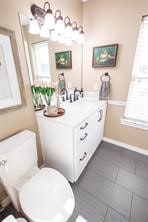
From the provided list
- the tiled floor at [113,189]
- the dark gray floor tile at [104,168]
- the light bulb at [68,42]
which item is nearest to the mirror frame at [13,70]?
the light bulb at [68,42]

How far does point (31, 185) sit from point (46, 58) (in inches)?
53.8

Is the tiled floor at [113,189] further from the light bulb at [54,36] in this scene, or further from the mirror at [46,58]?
the light bulb at [54,36]

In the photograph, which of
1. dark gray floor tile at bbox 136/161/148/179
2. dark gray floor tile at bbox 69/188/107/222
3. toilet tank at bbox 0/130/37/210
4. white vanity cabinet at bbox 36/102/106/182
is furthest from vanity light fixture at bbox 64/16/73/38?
dark gray floor tile at bbox 136/161/148/179

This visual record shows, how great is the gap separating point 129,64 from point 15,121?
63.7 inches

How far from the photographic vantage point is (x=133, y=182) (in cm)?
143

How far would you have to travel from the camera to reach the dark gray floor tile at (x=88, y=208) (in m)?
1.09

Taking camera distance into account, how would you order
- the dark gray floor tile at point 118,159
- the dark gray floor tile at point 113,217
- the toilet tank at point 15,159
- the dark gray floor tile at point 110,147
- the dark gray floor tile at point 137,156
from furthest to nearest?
the dark gray floor tile at point 110,147
the dark gray floor tile at point 137,156
the dark gray floor tile at point 118,159
the dark gray floor tile at point 113,217
the toilet tank at point 15,159

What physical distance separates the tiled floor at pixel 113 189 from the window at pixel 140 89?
578 millimetres

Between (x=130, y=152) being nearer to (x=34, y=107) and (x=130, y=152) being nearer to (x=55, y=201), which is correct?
(x=55, y=201)

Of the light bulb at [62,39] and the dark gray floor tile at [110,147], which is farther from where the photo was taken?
the dark gray floor tile at [110,147]

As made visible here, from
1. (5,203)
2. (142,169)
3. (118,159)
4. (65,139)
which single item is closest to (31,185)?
(65,139)

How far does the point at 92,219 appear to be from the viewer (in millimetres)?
1076

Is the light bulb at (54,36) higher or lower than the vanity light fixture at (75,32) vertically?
lower

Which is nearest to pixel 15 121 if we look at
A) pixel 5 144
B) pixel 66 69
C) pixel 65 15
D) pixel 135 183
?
pixel 5 144
